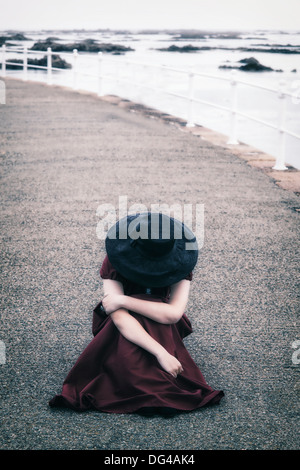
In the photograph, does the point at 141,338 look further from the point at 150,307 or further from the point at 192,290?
the point at 192,290

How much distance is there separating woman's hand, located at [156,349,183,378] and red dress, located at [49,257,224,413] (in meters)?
0.06

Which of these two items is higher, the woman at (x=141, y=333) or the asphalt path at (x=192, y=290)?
the woman at (x=141, y=333)

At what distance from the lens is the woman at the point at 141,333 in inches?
101

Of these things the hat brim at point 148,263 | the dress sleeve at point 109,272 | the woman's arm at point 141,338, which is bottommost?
the woman's arm at point 141,338

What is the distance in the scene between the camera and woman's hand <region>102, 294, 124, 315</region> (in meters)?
2.62

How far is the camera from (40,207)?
5.93m

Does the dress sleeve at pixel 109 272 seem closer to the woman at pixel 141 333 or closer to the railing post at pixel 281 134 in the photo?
the woman at pixel 141 333

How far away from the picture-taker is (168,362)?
2.58m

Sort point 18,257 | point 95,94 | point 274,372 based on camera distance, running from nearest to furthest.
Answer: point 274,372 → point 18,257 → point 95,94
